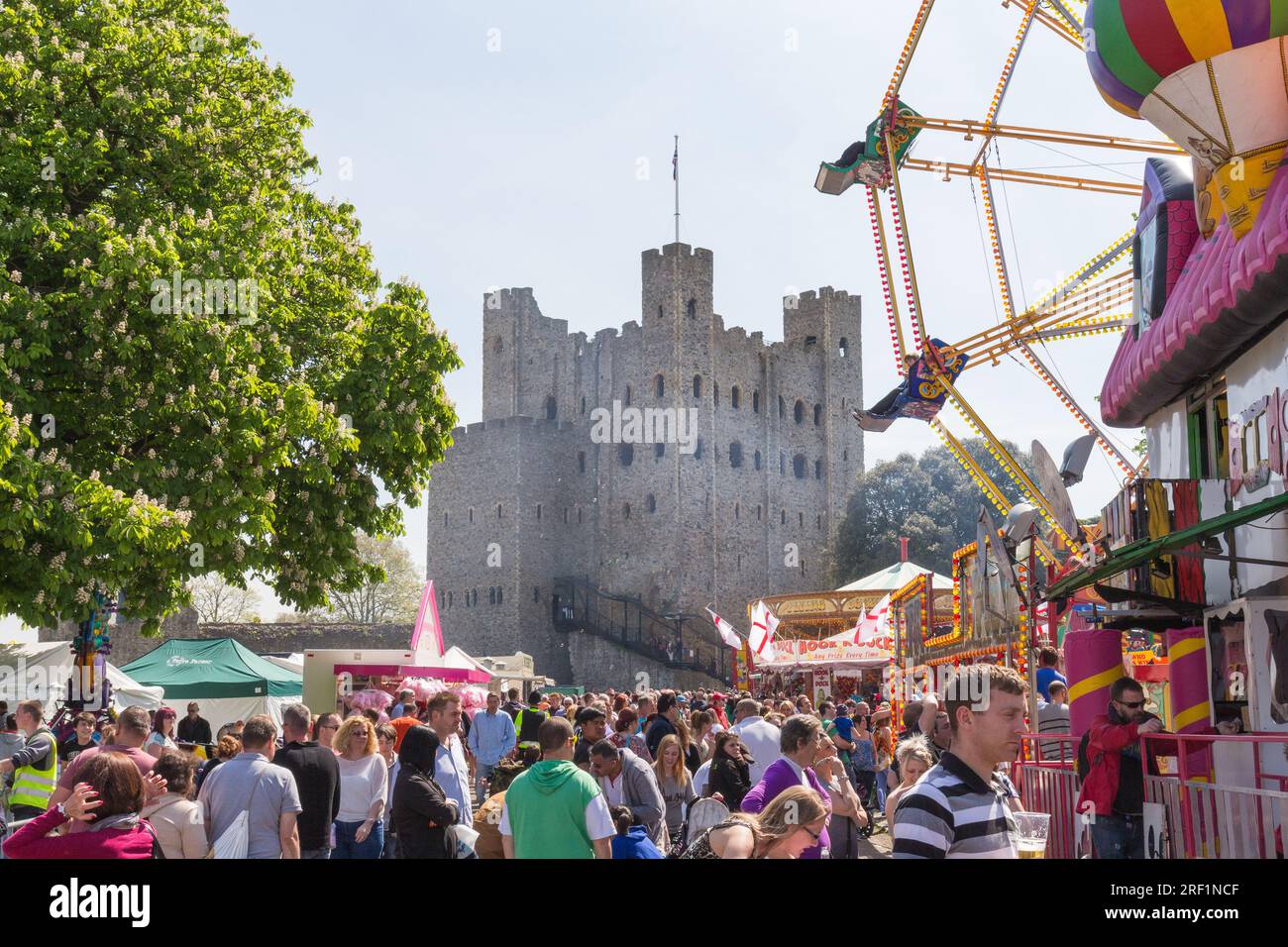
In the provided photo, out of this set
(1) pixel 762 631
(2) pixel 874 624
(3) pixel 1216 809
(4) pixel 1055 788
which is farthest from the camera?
(1) pixel 762 631

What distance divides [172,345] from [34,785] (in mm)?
4639

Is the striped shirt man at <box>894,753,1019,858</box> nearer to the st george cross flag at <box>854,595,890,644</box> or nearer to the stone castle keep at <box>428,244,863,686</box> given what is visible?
the st george cross flag at <box>854,595,890,644</box>

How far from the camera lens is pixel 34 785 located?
836 centimetres

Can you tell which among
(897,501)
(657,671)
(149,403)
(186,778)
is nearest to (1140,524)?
(186,778)

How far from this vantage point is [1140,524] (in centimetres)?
882

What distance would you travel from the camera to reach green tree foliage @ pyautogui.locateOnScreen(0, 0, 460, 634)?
439 inches

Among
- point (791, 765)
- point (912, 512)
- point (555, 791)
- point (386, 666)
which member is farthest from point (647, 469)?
point (555, 791)

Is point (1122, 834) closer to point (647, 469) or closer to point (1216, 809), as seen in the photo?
point (1216, 809)

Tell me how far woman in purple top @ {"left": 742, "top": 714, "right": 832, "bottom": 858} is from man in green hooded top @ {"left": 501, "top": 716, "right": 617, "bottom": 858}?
650 millimetres

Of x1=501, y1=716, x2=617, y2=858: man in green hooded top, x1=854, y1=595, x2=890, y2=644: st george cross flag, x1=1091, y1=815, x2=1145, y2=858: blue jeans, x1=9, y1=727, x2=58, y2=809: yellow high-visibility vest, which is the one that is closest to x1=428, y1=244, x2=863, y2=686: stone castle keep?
x1=854, y1=595, x2=890, y2=644: st george cross flag

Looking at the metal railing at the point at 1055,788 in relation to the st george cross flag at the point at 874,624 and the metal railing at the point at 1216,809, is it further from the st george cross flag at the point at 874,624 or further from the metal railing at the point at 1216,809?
the st george cross flag at the point at 874,624

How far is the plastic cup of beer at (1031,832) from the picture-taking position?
190 inches

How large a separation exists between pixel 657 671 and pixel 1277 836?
47836mm

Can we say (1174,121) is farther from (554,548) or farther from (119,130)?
(554,548)
